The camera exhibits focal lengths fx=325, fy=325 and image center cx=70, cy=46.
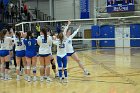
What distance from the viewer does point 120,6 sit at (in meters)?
27.9

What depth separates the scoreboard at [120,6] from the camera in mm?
27562

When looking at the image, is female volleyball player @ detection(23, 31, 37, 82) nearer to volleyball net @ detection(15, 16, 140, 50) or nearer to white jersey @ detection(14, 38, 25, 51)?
white jersey @ detection(14, 38, 25, 51)

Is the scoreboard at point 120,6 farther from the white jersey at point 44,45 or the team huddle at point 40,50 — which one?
the white jersey at point 44,45

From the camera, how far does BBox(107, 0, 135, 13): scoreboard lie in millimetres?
27562

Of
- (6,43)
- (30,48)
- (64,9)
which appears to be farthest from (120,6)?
(30,48)

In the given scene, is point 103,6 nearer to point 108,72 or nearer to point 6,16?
point 6,16

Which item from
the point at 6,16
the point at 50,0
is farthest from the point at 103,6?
the point at 6,16

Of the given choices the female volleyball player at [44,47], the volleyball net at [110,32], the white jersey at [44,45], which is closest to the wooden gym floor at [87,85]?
the female volleyball player at [44,47]

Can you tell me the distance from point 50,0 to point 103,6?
5483mm

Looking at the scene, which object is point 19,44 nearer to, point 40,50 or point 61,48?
point 40,50

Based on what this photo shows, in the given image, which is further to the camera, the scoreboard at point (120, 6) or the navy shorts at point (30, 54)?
the scoreboard at point (120, 6)

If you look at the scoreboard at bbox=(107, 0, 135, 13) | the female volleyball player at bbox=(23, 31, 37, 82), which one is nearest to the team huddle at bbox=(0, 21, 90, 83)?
the female volleyball player at bbox=(23, 31, 37, 82)

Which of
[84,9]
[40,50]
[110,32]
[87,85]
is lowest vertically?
[87,85]

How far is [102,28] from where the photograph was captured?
28812mm
